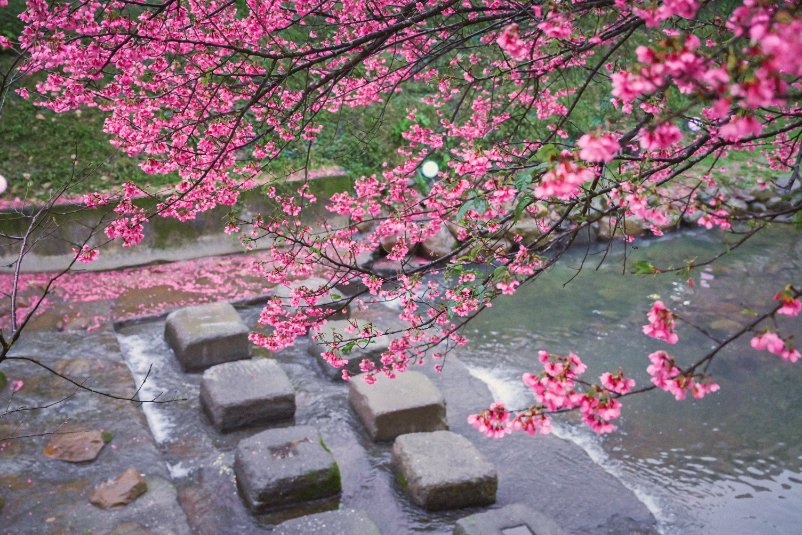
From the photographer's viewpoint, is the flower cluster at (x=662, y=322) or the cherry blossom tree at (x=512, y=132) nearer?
the cherry blossom tree at (x=512, y=132)

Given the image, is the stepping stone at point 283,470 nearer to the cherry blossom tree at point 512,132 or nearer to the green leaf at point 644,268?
the cherry blossom tree at point 512,132

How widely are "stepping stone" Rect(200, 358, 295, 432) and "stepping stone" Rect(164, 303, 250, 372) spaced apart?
0.65 m

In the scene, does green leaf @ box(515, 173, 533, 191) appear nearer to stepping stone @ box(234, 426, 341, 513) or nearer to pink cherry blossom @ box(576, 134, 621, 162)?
pink cherry blossom @ box(576, 134, 621, 162)

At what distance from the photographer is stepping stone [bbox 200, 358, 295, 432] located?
5.10 metres

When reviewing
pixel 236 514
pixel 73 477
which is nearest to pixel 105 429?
pixel 73 477

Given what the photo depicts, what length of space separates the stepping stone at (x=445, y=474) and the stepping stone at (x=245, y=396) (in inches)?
46.5

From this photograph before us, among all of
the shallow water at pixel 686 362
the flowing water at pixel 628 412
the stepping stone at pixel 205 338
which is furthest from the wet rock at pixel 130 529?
the shallow water at pixel 686 362

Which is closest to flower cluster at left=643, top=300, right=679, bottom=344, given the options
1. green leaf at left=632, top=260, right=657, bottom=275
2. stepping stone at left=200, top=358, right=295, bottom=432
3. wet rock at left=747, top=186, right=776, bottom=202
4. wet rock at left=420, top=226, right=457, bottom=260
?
green leaf at left=632, top=260, right=657, bottom=275

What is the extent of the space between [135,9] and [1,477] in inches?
386

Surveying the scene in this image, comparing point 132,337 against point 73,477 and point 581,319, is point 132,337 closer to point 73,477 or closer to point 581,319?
point 73,477

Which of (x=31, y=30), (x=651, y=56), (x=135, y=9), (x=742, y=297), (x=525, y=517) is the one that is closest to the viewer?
(x=651, y=56)

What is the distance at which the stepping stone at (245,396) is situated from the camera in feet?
16.7

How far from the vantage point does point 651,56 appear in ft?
4.52

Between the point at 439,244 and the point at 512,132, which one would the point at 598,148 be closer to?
the point at 512,132
